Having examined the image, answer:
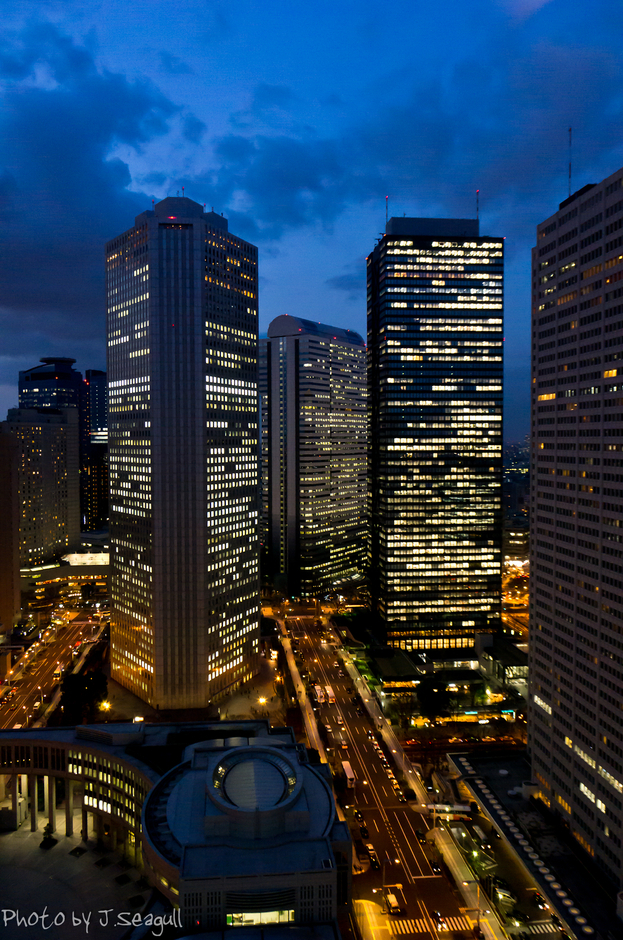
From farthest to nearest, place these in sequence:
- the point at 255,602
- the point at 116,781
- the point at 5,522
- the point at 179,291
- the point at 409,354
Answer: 1. the point at 5,522
2. the point at 409,354
3. the point at 255,602
4. the point at 179,291
5. the point at 116,781

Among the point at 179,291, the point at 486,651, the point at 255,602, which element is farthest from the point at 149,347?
the point at 486,651

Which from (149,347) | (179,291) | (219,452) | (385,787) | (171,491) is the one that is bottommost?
(385,787)

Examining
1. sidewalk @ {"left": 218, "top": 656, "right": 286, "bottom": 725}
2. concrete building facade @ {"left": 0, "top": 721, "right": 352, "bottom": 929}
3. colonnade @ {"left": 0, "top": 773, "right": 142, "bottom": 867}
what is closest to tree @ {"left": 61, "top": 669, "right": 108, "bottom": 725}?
concrete building facade @ {"left": 0, "top": 721, "right": 352, "bottom": 929}

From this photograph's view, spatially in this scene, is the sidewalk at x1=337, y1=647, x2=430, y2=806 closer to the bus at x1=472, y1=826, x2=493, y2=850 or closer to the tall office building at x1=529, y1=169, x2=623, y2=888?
the bus at x1=472, y1=826, x2=493, y2=850

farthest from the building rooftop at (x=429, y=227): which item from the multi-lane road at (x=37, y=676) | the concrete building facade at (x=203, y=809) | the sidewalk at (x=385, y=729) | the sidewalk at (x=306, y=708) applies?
the multi-lane road at (x=37, y=676)

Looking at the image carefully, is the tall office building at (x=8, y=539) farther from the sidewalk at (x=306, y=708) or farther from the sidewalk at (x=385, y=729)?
the sidewalk at (x=385, y=729)

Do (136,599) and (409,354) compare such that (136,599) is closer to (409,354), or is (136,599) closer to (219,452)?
(219,452)
